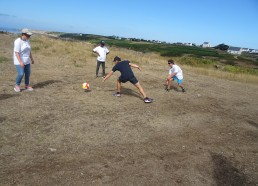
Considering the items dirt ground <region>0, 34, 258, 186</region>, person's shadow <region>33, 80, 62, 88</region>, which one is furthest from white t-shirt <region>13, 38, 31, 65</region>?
person's shadow <region>33, 80, 62, 88</region>

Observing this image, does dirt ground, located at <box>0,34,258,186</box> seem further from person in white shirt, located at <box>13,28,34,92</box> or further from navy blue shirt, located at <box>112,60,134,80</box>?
person in white shirt, located at <box>13,28,34,92</box>

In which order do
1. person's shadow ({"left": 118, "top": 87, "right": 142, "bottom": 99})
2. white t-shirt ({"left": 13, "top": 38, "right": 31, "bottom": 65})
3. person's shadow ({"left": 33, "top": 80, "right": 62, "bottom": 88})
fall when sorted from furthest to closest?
person's shadow ({"left": 118, "top": 87, "right": 142, "bottom": 99})
person's shadow ({"left": 33, "top": 80, "right": 62, "bottom": 88})
white t-shirt ({"left": 13, "top": 38, "right": 31, "bottom": 65})

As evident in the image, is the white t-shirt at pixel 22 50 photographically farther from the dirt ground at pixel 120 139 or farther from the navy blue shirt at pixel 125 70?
the navy blue shirt at pixel 125 70

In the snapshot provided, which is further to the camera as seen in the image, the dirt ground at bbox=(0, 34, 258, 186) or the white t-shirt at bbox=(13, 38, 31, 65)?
the white t-shirt at bbox=(13, 38, 31, 65)

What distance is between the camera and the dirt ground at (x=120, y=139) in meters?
4.80

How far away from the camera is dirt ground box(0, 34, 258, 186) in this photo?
480 cm

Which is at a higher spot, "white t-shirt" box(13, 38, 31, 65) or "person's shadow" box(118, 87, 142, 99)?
"white t-shirt" box(13, 38, 31, 65)

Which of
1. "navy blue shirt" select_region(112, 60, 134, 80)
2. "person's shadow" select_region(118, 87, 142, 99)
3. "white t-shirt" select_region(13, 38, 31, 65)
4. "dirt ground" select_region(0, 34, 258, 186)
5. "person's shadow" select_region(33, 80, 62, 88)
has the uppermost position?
"white t-shirt" select_region(13, 38, 31, 65)

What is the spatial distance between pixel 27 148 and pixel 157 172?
8.06 feet

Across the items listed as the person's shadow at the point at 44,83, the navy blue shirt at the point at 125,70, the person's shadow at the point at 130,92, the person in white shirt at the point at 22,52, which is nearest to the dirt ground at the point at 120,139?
the person's shadow at the point at 130,92

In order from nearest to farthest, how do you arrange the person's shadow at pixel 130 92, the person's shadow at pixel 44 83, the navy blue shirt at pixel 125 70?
the navy blue shirt at pixel 125 70 → the person's shadow at pixel 44 83 → the person's shadow at pixel 130 92

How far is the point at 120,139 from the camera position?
626cm

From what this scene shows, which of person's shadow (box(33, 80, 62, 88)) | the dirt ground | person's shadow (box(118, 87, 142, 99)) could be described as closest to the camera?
the dirt ground

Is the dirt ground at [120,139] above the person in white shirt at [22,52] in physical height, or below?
below
